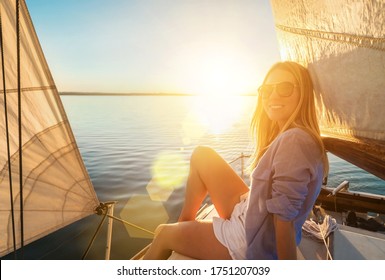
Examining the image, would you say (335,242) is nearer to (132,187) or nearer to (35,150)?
(35,150)

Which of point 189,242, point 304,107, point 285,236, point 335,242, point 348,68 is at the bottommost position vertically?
point 335,242

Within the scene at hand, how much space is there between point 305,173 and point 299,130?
1.05 feet

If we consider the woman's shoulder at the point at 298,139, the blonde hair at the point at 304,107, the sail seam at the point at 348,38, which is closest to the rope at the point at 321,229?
the blonde hair at the point at 304,107

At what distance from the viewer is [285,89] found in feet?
7.18

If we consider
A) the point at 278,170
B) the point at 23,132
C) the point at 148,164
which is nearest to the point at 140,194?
the point at 148,164

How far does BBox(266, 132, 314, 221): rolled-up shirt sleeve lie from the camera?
1763 millimetres

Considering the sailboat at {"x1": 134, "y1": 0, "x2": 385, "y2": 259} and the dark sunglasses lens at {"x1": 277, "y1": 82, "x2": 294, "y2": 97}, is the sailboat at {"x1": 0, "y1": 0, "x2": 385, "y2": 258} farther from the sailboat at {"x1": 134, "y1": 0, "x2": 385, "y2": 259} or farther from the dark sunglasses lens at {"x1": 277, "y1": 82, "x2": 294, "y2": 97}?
the dark sunglasses lens at {"x1": 277, "y1": 82, "x2": 294, "y2": 97}

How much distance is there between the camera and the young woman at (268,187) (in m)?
1.80

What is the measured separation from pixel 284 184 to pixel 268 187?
0.72 ft

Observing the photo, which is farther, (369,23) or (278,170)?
(278,170)

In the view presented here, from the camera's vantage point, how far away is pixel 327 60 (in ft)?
6.38

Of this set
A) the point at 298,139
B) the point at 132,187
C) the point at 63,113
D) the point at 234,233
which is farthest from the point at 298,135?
the point at 132,187

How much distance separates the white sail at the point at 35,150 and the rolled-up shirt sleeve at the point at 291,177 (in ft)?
8.00
